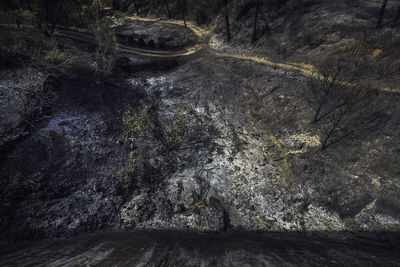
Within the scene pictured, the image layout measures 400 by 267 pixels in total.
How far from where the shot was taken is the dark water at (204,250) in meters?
6.70

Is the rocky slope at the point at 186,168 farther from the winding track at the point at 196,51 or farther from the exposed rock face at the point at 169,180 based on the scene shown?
the winding track at the point at 196,51

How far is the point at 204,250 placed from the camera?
8.20m

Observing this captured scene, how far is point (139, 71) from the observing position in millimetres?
26141

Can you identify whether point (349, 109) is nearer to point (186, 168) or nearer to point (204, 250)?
point (186, 168)

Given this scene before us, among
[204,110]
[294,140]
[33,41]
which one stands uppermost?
[33,41]

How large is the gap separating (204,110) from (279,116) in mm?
7741

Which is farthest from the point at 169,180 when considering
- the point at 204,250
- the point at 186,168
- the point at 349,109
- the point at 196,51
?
the point at 196,51

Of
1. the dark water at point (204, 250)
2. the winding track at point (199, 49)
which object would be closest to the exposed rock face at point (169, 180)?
the dark water at point (204, 250)

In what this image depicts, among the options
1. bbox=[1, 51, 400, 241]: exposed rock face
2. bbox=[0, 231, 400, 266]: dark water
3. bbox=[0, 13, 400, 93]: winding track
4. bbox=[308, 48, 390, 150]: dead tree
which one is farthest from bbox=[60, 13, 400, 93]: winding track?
bbox=[0, 231, 400, 266]: dark water

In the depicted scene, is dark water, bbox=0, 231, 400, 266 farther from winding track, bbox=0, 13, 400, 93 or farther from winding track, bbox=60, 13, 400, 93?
winding track, bbox=0, 13, 400, 93

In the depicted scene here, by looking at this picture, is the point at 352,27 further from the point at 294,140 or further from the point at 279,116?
the point at 294,140

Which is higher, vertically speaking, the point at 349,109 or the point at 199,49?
the point at 199,49

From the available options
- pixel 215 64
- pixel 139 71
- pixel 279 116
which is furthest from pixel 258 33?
A: pixel 139 71

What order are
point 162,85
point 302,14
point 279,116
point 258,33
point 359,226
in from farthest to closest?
point 258,33, point 302,14, point 162,85, point 279,116, point 359,226
